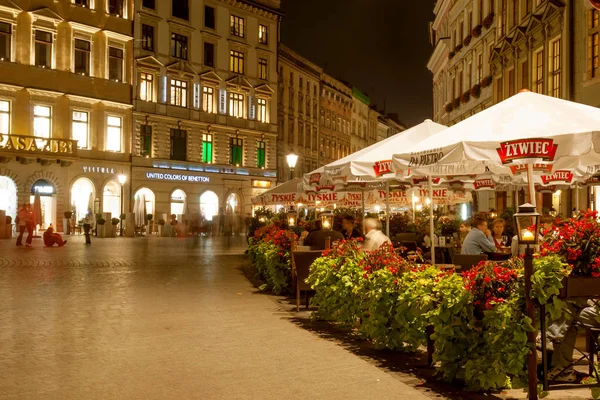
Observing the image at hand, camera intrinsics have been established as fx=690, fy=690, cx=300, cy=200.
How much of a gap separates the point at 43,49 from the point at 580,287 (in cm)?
3947

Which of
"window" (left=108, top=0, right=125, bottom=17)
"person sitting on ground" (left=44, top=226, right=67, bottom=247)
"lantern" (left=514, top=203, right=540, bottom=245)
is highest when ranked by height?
"window" (left=108, top=0, right=125, bottom=17)

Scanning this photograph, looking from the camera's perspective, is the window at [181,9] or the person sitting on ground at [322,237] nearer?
the person sitting on ground at [322,237]

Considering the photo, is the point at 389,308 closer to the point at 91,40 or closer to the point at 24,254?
the point at 24,254

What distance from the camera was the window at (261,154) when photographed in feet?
179

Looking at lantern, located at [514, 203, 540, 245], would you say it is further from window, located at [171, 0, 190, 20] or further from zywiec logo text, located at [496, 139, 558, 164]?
window, located at [171, 0, 190, 20]

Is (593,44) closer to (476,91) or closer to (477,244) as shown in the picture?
(477,244)

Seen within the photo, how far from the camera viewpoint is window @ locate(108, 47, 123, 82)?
143 feet

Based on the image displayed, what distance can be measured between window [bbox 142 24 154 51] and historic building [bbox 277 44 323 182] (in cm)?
1553

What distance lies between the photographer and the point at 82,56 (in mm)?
42000

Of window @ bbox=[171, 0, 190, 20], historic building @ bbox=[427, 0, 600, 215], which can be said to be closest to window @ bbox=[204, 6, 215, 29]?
window @ bbox=[171, 0, 190, 20]

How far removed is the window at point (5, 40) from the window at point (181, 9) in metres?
12.8

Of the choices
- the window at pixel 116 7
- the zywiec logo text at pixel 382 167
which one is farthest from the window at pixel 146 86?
the zywiec logo text at pixel 382 167

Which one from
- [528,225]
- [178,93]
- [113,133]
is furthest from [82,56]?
[528,225]

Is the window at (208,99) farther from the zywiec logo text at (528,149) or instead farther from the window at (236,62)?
the zywiec logo text at (528,149)
